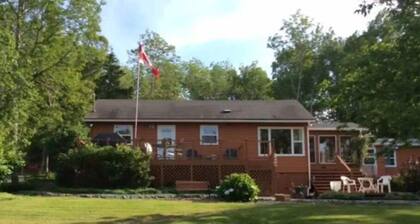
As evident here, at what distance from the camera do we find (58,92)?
3469 centimetres

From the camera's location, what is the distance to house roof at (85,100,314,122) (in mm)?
34000

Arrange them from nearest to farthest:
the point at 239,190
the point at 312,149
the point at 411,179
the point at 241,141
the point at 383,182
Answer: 1. the point at 239,190
2. the point at 383,182
3. the point at 411,179
4. the point at 241,141
5. the point at 312,149

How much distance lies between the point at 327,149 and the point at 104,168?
17578 millimetres

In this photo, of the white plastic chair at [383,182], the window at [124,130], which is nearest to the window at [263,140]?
the white plastic chair at [383,182]

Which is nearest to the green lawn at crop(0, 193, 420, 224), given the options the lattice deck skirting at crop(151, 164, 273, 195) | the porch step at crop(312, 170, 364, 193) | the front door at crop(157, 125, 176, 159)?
the lattice deck skirting at crop(151, 164, 273, 195)

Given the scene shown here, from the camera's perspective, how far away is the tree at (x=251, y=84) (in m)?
70.8

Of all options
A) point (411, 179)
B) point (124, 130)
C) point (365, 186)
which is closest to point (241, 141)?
point (124, 130)

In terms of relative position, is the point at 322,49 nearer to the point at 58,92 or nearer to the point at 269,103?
the point at 269,103

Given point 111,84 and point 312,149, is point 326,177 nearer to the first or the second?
point 312,149

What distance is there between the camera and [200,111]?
1388 inches

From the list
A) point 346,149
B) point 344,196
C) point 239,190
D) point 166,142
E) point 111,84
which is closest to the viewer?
point 239,190

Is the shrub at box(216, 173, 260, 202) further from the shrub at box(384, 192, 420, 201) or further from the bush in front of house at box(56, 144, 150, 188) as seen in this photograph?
the shrub at box(384, 192, 420, 201)

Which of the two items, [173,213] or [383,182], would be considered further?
[383,182]

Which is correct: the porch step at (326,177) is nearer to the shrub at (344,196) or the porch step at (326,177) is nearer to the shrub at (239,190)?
the shrub at (344,196)
